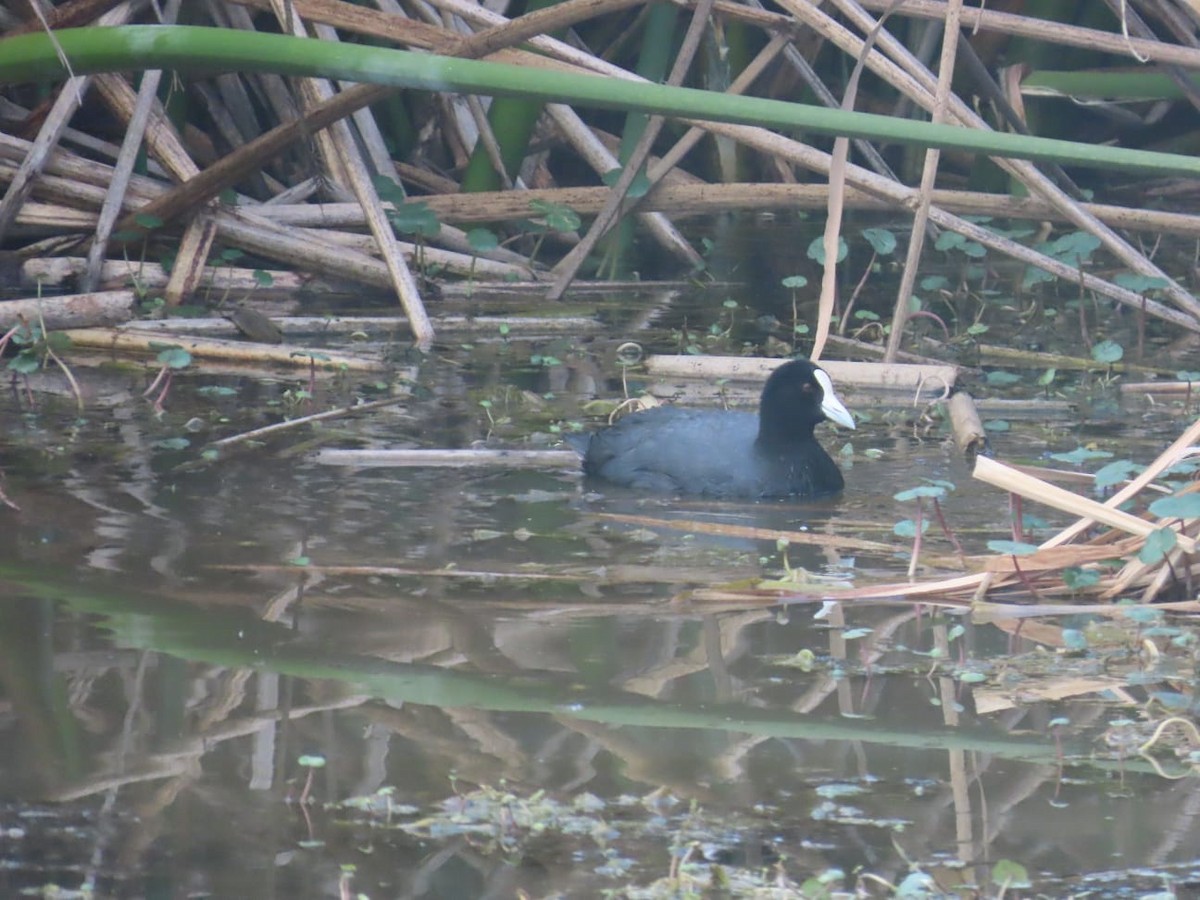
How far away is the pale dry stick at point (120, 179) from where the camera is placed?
643 cm

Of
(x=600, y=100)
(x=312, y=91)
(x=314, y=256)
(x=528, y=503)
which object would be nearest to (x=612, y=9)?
(x=312, y=91)

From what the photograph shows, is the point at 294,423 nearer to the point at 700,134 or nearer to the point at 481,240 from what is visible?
the point at 481,240

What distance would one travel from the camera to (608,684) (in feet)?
10.1

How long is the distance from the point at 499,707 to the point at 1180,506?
4.12ft

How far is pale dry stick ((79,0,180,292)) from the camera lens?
6.43 m

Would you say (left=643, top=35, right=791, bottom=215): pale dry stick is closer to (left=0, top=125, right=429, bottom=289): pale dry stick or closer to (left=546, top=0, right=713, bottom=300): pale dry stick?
(left=546, top=0, right=713, bottom=300): pale dry stick

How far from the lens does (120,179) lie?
6.48 m

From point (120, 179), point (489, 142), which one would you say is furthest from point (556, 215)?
point (120, 179)

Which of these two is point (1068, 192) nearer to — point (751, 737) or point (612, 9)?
point (612, 9)

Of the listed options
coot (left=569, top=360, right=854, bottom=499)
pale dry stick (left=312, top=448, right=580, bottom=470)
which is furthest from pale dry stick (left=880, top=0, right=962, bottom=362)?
pale dry stick (left=312, top=448, right=580, bottom=470)

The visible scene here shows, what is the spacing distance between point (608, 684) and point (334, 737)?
510 millimetres

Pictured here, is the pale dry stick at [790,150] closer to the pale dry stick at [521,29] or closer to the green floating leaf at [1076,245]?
the green floating leaf at [1076,245]

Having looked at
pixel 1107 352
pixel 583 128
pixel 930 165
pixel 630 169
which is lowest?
pixel 1107 352

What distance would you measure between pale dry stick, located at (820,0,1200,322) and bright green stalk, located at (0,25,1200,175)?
6.77 feet
